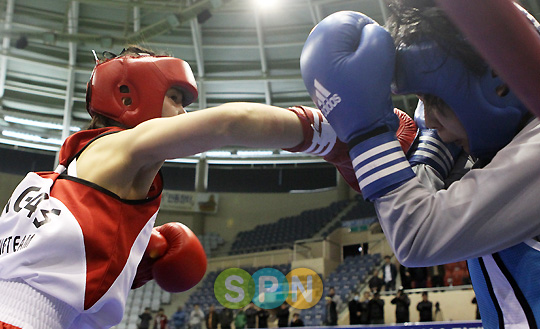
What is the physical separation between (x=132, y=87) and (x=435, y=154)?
0.91 meters

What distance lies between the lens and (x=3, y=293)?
3.87 feet

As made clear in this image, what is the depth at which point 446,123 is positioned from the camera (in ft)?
3.24

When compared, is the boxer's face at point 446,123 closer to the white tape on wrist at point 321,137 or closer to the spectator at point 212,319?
the white tape on wrist at point 321,137

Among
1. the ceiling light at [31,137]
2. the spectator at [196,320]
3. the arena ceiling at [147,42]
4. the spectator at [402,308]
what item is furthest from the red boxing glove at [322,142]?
the ceiling light at [31,137]

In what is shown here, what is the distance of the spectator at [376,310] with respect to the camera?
7.80 m

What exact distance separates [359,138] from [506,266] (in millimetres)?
348

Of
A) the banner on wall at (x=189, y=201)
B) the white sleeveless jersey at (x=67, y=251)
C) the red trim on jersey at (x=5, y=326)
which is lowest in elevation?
the red trim on jersey at (x=5, y=326)

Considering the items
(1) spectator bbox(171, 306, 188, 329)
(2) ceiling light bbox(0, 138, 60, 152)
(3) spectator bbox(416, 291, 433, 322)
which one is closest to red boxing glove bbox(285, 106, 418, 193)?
(3) spectator bbox(416, 291, 433, 322)

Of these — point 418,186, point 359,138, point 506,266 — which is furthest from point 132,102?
point 506,266

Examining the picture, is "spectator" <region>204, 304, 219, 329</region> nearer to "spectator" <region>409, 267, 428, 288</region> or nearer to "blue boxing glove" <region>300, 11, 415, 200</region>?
"spectator" <region>409, 267, 428, 288</region>

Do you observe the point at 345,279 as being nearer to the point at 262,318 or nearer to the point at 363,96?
the point at 262,318

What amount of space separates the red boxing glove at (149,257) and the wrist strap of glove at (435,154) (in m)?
1.05

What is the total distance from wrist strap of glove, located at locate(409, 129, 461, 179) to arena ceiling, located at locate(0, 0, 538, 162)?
34.0ft

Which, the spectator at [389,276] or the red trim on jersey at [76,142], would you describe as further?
the spectator at [389,276]
